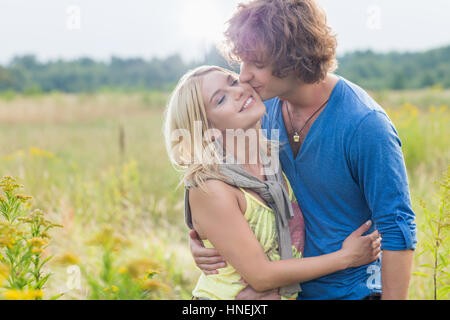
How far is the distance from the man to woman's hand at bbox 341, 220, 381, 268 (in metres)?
0.05

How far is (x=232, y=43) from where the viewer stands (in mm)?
2123

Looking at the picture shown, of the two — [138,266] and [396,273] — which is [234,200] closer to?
[138,266]

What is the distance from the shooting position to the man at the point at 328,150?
74.0 inches

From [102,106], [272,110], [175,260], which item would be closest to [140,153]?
[175,260]

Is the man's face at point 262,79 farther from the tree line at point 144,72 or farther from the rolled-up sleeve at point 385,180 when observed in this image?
the tree line at point 144,72

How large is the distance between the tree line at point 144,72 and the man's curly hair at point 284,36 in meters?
23.3

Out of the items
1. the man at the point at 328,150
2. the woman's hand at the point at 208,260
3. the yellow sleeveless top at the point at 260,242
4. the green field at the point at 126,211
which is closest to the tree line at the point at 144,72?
the green field at the point at 126,211

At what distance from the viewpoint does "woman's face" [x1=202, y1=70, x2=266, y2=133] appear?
2051 millimetres

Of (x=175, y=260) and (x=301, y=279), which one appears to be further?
(x=175, y=260)

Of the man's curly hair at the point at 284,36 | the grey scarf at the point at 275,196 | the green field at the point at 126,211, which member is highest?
the man's curly hair at the point at 284,36

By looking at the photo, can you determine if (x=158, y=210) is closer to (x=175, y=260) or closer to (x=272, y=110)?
(x=175, y=260)

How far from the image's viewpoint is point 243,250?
1.91 metres

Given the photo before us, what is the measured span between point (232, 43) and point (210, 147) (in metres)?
0.50

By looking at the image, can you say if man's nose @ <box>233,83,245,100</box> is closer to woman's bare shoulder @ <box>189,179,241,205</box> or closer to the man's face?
the man's face
